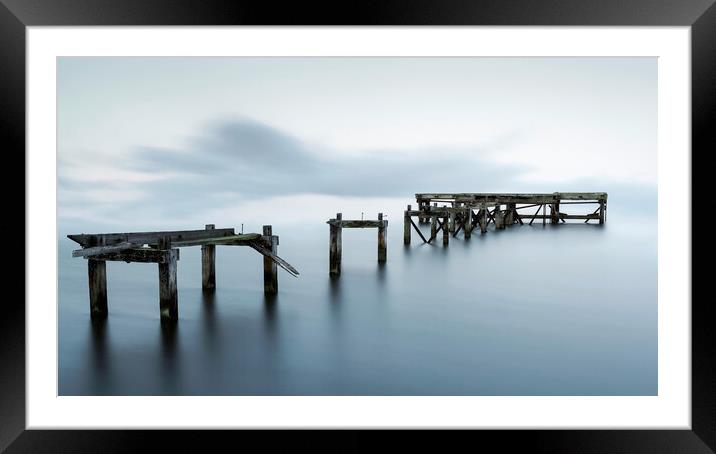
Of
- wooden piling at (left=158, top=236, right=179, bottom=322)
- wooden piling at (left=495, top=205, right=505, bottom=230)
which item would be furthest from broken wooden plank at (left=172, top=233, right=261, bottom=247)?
wooden piling at (left=495, top=205, right=505, bottom=230)

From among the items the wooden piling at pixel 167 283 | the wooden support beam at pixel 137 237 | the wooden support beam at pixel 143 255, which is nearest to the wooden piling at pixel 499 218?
the wooden support beam at pixel 137 237

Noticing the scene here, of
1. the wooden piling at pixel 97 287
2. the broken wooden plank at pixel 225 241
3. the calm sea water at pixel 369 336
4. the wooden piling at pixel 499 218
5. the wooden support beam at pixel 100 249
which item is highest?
the wooden piling at pixel 499 218

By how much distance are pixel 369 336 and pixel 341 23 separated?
21.3ft

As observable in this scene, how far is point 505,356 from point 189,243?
5.25 meters

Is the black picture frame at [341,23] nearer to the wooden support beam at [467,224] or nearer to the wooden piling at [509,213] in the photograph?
the wooden support beam at [467,224]

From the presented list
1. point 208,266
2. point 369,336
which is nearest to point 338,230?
point 208,266

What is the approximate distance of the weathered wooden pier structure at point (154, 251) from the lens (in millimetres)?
6879

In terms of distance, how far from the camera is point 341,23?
2.88 metres

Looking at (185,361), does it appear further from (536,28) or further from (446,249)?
(446,249)

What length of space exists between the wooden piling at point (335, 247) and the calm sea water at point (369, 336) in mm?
382

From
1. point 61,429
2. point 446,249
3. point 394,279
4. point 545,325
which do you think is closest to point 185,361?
point 61,429

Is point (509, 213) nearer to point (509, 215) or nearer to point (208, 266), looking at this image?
point (509, 215)

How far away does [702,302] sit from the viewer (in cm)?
298

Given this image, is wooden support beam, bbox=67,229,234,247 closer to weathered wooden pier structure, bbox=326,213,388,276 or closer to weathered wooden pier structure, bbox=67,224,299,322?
weathered wooden pier structure, bbox=67,224,299,322
